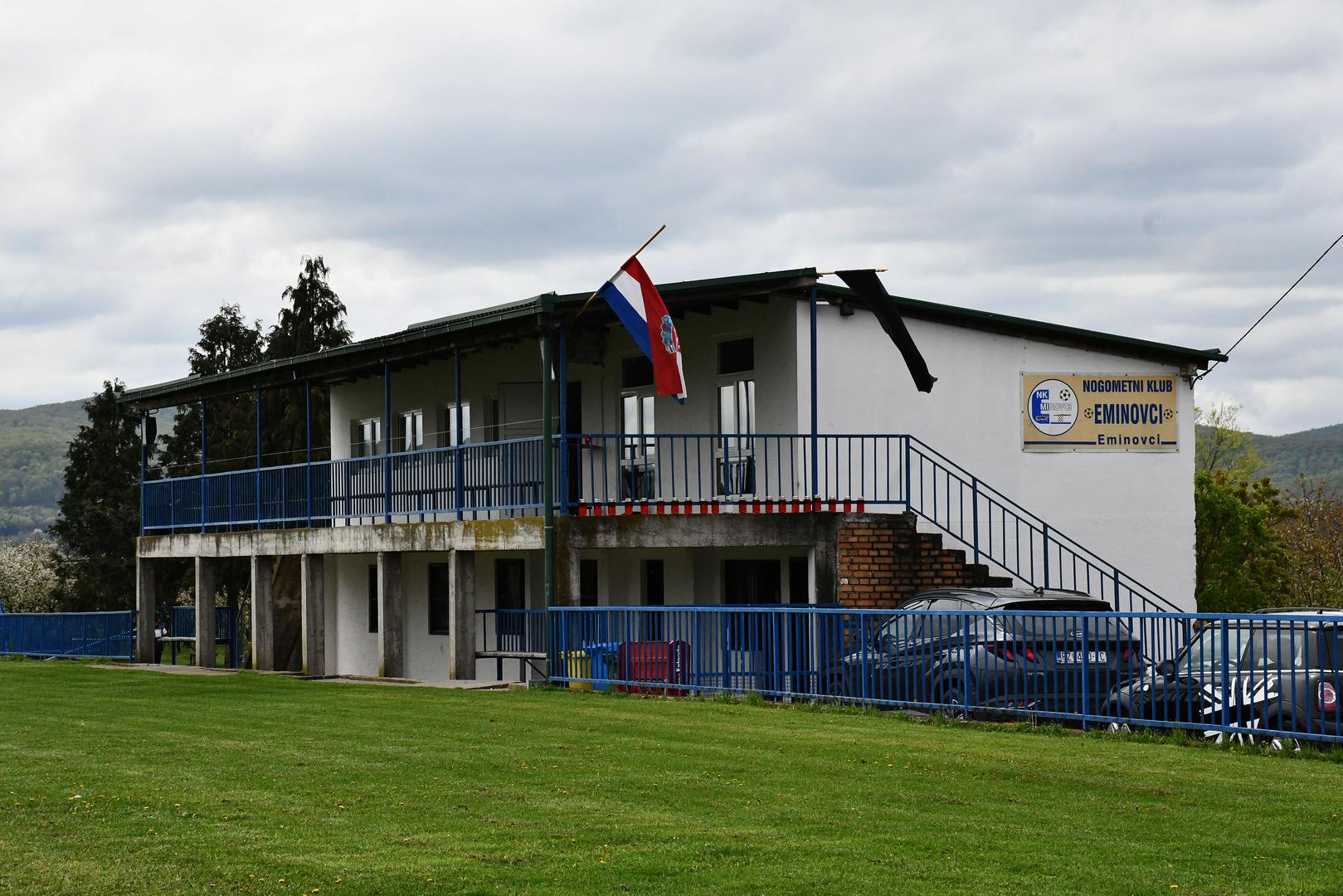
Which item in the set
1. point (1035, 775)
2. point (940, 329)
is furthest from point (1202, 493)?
point (1035, 775)

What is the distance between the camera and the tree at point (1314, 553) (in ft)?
166

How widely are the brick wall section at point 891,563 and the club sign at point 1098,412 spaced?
3.98 m

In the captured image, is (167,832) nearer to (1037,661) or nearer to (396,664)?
(1037,661)

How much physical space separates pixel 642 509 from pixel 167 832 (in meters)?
13.7

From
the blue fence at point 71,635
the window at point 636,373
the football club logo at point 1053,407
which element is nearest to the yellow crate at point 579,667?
the window at point 636,373

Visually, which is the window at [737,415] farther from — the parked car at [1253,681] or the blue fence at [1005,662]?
the parked car at [1253,681]

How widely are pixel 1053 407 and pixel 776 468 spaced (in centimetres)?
475

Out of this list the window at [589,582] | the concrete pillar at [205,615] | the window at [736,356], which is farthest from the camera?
the concrete pillar at [205,615]

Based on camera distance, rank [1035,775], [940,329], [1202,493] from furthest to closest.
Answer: [1202,493] < [940,329] < [1035,775]

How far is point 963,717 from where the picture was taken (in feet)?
53.8

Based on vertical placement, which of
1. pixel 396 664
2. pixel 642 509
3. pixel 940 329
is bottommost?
pixel 396 664

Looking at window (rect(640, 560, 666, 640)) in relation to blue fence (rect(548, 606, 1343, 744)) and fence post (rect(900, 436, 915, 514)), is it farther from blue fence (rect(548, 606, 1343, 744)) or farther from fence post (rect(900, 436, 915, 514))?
blue fence (rect(548, 606, 1343, 744))

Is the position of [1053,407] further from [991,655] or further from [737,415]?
[991,655]

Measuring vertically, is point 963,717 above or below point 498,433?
below
